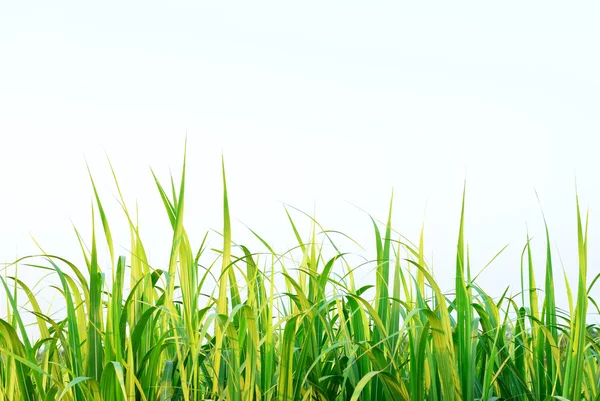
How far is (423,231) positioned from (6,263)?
932 millimetres

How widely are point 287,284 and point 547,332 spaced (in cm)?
60

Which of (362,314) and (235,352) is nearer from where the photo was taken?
(235,352)

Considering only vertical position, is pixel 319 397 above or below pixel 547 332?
below

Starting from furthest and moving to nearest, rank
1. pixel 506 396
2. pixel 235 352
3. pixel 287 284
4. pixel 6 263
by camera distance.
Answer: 1. pixel 287 284
2. pixel 506 396
3. pixel 6 263
4. pixel 235 352

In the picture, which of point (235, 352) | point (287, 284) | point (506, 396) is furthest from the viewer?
point (287, 284)

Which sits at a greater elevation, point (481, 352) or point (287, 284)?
point (287, 284)

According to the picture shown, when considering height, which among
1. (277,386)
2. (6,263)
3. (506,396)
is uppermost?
(6,263)

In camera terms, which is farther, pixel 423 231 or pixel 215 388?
pixel 423 231

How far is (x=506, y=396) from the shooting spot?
148cm

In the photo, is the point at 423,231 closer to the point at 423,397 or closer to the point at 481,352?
the point at 481,352

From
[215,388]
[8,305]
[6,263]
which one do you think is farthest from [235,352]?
[8,305]

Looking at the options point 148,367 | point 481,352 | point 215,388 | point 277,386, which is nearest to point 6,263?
point 148,367

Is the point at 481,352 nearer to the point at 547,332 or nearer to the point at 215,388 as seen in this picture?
the point at 547,332

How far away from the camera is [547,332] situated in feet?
4.54
